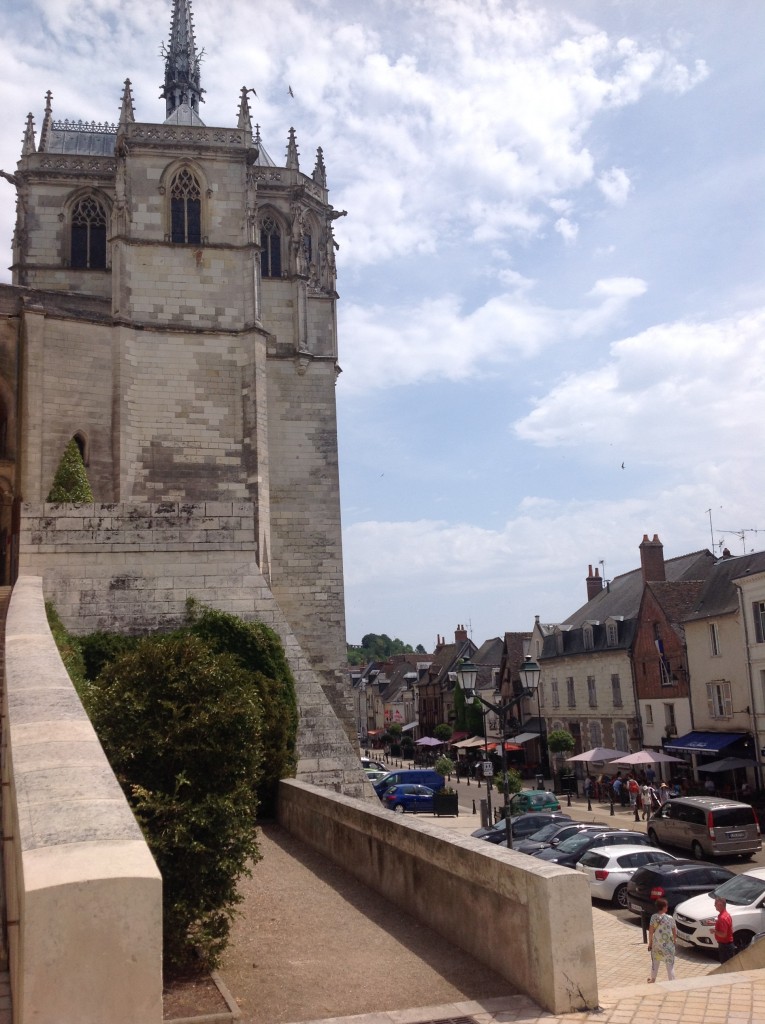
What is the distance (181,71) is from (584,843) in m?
38.6

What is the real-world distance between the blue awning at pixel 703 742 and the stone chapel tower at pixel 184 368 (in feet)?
44.1

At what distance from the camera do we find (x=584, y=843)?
19578mm

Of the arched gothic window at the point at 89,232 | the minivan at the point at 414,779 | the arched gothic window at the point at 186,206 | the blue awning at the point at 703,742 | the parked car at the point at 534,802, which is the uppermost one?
the arched gothic window at the point at 89,232

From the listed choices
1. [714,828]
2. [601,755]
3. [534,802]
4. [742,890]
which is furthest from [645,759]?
[742,890]

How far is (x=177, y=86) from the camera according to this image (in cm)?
4269

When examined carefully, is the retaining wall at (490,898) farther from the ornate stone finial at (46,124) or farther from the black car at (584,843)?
the ornate stone finial at (46,124)

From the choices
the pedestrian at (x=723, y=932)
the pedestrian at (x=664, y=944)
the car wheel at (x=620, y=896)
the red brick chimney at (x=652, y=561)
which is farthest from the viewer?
the red brick chimney at (x=652, y=561)

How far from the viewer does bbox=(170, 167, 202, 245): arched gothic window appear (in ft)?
90.8

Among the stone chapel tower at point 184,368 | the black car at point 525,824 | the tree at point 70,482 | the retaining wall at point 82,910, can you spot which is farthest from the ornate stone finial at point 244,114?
the retaining wall at point 82,910

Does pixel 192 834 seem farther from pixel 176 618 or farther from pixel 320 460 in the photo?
pixel 320 460

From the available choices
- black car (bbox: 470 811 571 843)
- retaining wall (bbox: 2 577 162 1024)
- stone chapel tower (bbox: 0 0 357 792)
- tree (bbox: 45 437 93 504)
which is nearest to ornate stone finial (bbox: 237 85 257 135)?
stone chapel tower (bbox: 0 0 357 792)

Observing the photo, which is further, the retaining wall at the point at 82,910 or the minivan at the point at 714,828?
the minivan at the point at 714,828

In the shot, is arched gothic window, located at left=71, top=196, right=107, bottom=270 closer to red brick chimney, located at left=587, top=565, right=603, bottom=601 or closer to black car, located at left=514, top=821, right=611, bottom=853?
black car, located at left=514, top=821, right=611, bottom=853

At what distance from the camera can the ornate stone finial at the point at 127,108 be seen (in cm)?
2764
